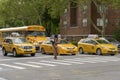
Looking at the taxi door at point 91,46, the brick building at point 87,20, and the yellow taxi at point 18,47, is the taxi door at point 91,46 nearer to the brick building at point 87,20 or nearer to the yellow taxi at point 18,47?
the yellow taxi at point 18,47

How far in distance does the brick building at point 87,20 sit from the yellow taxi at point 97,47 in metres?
18.9

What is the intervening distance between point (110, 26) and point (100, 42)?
81.7ft

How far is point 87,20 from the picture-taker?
56.4 m

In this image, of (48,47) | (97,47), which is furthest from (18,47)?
(97,47)

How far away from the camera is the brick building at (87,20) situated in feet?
183

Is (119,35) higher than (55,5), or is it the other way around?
(55,5)

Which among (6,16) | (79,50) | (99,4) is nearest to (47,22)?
(6,16)

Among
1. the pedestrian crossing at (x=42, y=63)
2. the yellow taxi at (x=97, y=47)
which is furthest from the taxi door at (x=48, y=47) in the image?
the pedestrian crossing at (x=42, y=63)

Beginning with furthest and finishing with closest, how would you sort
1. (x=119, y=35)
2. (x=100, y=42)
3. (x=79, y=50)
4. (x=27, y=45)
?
(x=119, y=35)
(x=79, y=50)
(x=100, y=42)
(x=27, y=45)

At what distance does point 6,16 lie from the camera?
235ft

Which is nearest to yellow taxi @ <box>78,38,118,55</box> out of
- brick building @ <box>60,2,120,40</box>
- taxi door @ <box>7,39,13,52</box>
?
taxi door @ <box>7,39,13,52</box>

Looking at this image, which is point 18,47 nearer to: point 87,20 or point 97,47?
point 97,47

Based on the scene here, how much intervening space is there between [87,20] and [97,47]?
24.6 m

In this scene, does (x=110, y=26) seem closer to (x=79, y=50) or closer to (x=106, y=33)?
(x=106, y=33)
